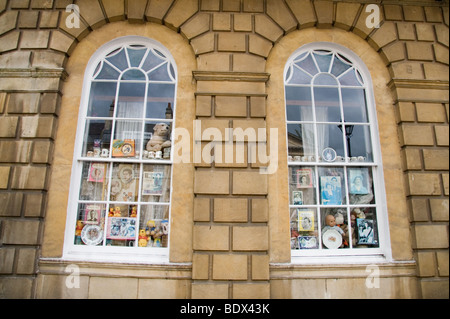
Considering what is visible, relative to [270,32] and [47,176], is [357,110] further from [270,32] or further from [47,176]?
[47,176]

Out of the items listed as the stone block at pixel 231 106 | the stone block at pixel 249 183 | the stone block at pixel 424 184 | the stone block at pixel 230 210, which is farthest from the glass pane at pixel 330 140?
the stone block at pixel 230 210

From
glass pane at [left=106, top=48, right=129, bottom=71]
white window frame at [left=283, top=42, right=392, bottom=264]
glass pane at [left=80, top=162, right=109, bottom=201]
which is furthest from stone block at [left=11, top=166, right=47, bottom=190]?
white window frame at [left=283, top=42, right=392, bottom=264]

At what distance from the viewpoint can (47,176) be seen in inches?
172

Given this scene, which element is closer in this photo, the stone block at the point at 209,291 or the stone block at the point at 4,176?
the stone block at the point at 209,291

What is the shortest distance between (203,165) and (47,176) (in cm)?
246

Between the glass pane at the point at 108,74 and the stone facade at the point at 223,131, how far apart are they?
12.2 inches

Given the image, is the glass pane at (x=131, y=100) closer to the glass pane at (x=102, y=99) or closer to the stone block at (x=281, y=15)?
the glass pane at (x=102, y=99)

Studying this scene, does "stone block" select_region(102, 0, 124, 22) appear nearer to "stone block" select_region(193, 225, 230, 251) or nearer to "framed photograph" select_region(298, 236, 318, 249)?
"stone block" select_region(193, 225, 230, 251)

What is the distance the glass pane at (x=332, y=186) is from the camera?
466 centimetres

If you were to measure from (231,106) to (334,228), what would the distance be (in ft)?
8.64

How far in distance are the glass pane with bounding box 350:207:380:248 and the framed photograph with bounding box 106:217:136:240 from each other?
3595mm

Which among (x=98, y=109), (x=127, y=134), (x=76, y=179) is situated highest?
(x=98, y=109)

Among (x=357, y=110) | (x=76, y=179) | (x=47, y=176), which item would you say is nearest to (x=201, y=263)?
(x=76, y=179)

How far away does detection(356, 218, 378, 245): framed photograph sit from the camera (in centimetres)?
455
